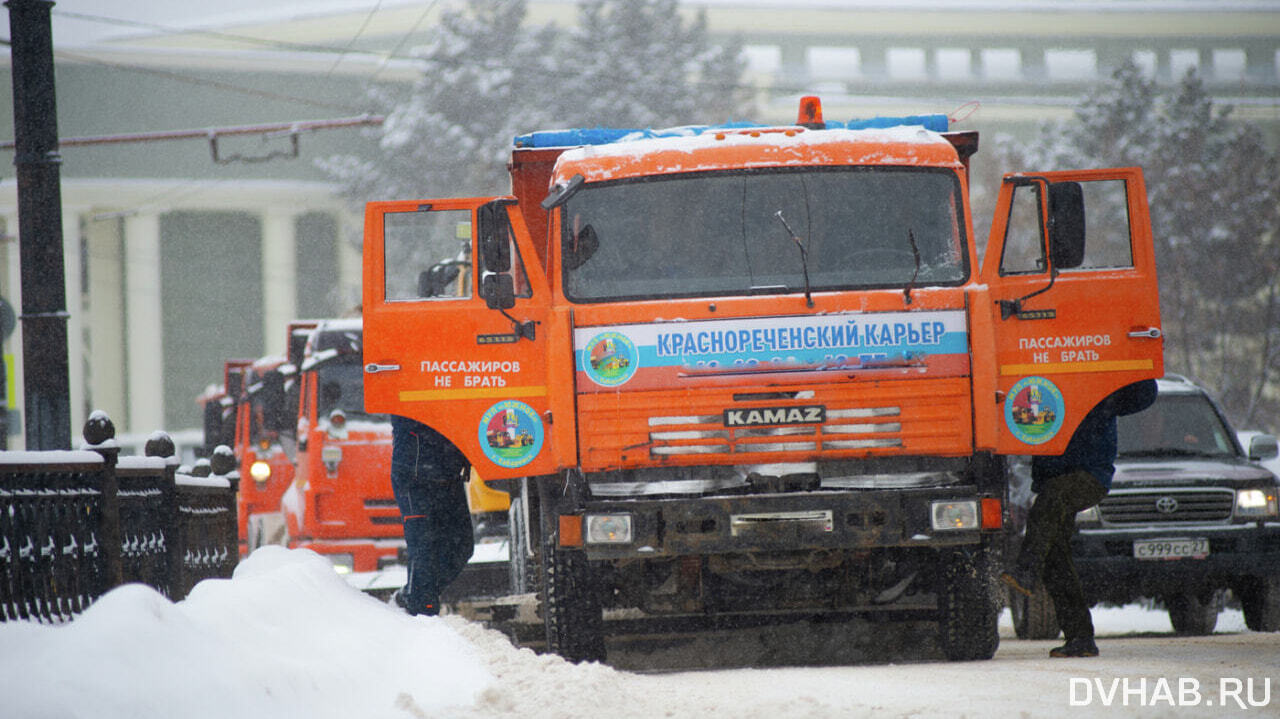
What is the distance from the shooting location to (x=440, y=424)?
919 cm

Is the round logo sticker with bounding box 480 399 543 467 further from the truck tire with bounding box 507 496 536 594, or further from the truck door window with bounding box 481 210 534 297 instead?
the truck tire with bounding box 507 496 536 594

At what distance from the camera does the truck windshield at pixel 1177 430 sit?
1345cm

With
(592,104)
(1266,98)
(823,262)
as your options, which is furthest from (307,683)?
(1266,98)

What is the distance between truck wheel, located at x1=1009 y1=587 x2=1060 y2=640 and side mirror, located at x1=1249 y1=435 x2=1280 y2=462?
2.09 meters

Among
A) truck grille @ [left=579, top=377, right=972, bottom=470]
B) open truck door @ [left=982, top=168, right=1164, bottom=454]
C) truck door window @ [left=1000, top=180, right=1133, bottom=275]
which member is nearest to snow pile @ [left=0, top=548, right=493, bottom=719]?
truck grille @ [left=579, top=377, right=972, bottom=470]

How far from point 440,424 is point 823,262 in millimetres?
2200

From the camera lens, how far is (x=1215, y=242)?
36.6m

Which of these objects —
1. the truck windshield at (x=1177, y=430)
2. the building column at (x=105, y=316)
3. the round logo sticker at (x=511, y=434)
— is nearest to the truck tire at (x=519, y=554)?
the round logo sticker at (x=511, y=434)

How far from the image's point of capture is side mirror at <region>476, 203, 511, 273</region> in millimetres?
8953

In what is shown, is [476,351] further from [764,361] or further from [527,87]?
[527,87]

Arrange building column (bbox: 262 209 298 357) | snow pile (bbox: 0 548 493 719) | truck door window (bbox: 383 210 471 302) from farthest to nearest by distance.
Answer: building column (bbox: 262 209 298 357), truck door window (bbox: 383 210 471 302), snow pile (bbox: 0 548 493 719)

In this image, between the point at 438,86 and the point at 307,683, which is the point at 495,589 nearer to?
the point at 307,683

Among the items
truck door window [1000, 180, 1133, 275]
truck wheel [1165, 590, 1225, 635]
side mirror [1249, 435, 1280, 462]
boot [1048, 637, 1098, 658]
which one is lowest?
truck wheel [1165, 590, 1225, 635]

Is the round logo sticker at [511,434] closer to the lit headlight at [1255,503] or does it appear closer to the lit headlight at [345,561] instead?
the lit headlight at [1255,503]
